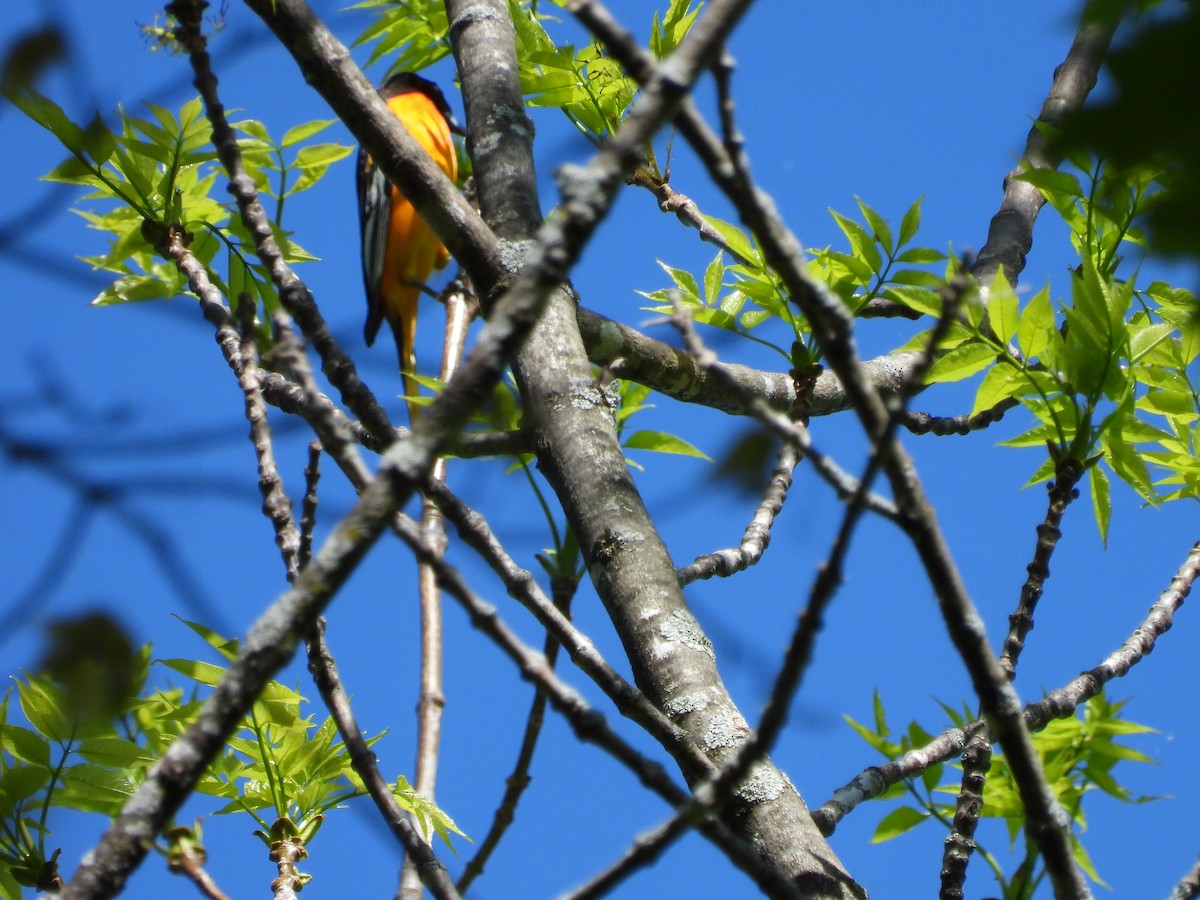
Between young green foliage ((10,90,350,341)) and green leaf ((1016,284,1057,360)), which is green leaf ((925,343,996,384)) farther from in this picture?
young green foliage ((10,90,350,341))

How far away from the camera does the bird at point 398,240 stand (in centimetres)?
556

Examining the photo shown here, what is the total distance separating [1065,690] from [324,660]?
1.02 meters

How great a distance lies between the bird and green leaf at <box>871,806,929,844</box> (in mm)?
3961

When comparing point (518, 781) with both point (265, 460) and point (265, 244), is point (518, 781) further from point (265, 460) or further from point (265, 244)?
point (265, 244)

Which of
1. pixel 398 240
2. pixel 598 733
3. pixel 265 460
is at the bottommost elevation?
pixel 598 733

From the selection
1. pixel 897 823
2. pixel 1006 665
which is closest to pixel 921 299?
pixel 1006 665

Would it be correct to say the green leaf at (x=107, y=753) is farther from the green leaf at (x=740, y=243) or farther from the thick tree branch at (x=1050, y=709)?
the green leaf at (x=740, y=243)

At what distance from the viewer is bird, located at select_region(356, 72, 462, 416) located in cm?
556

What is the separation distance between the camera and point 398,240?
568cm

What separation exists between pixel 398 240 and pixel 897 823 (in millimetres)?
4420

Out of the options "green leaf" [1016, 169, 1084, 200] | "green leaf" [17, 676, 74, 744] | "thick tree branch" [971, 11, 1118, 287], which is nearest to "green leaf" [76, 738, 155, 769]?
"green leaf" [17, 676, 74, 744]

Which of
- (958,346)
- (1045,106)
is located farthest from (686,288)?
(1045,106)

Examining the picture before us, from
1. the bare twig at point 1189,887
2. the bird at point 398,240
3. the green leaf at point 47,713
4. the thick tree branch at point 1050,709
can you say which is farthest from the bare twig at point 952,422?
the bird at point 398,240

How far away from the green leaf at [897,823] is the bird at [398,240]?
3961mm
